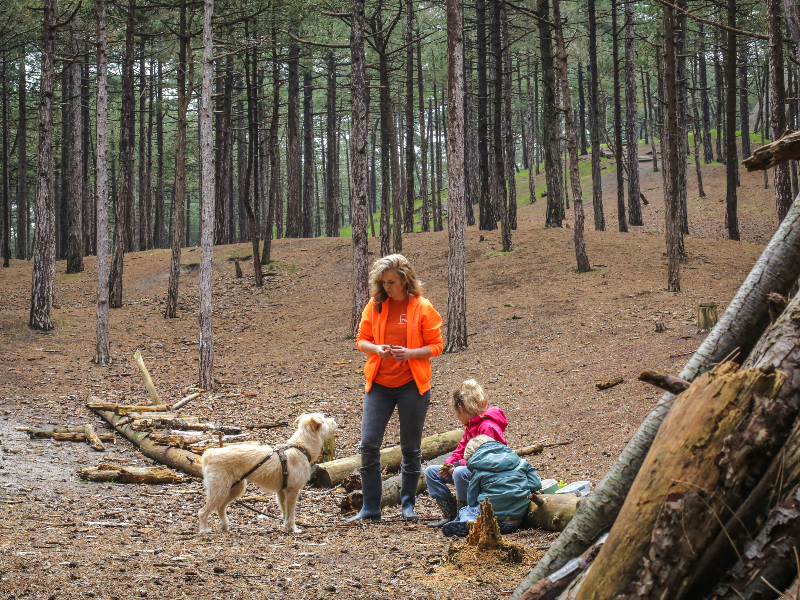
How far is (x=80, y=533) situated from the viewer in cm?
493

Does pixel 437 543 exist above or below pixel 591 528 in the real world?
below

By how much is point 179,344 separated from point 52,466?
9.43m

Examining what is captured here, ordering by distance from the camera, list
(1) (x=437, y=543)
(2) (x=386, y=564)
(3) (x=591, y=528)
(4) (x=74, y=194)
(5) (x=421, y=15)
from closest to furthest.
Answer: (3) (x=591, y=528)
(2) (x=386, y=564)
(1) (x=437, y=543)
(4) (x=74, y=194)
(5) (x=421, y=15)

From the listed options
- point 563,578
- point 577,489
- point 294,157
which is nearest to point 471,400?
point 577,489

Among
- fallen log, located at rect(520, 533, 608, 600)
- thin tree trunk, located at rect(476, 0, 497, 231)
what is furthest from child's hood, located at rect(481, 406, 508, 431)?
thin tree trunk, located at rect(476, 0, 497, 231)

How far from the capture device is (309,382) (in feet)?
41.0

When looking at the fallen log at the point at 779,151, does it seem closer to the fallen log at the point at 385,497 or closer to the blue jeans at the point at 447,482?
the blue jeans at the point at 447,482

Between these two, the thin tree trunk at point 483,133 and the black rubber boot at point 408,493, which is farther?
the thin tree trunk at point 483,133

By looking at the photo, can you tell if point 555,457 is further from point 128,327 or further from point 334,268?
point 334,268

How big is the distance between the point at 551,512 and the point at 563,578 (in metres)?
2.29

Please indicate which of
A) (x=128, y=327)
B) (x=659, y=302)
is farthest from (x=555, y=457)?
(x=128, y=327)

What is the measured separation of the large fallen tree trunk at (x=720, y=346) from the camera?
8.52 feet

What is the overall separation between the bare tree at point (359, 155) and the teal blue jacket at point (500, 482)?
34.0 ft

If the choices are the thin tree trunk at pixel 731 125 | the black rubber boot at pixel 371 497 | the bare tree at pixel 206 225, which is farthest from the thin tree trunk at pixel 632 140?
the black rubber boot at pixel 371 497
